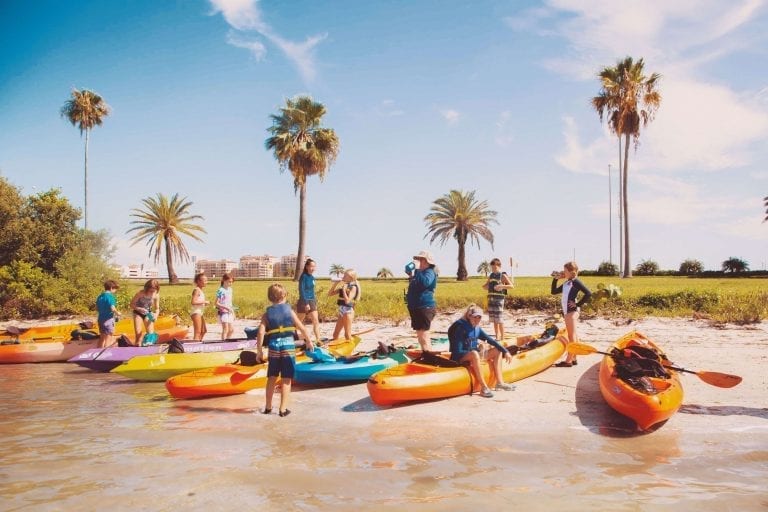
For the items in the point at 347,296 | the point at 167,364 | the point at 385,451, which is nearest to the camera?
the point at 385,451

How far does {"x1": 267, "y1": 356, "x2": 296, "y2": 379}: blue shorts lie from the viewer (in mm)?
7746

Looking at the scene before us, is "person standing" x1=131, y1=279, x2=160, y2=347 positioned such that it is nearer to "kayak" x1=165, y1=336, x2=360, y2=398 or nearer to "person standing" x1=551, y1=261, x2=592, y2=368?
"kayak" x1=165, y1=336, x2=360, y2=398

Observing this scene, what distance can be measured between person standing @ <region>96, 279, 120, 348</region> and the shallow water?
10.8 ft

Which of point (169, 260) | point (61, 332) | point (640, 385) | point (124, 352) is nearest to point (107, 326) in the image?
point (124, 352)

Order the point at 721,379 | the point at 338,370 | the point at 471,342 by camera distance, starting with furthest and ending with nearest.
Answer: the point at 338,370 < the point at 471,342 < the point at 721,379

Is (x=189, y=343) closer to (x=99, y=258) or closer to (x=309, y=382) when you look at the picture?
(x=309, y=382)

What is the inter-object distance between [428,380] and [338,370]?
85.0 inches

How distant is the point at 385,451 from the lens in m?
6.39

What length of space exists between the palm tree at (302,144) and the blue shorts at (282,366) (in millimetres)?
33444

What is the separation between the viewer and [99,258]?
26.5m

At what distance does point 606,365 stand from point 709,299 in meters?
11.8

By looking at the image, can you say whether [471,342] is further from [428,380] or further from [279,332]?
→ [279,332]

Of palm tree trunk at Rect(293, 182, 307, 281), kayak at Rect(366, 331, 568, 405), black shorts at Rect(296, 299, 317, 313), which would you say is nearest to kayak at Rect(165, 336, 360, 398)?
kayak at Rect(366, 331, 568, 405)

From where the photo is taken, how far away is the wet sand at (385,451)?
5.03m
